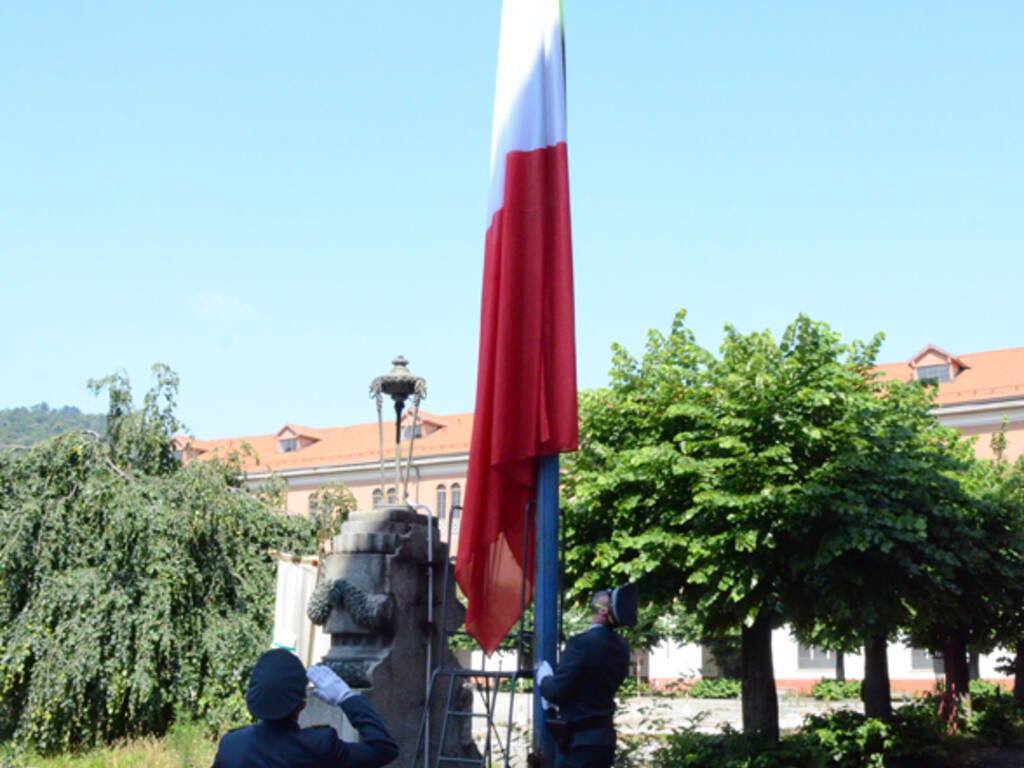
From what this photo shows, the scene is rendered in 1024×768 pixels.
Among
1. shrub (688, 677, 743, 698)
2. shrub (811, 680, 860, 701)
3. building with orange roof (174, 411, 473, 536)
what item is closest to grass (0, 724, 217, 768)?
shrub (811, 680, 860, 701)

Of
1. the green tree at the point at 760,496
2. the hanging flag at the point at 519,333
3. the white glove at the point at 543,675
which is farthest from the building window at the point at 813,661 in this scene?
the white glove at the point at 543,675

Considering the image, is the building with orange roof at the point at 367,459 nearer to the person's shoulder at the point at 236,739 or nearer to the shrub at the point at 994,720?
the shrub at the point at 994,720

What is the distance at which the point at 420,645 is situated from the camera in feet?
25.2

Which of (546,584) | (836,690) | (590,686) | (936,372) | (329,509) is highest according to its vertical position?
(936,372)

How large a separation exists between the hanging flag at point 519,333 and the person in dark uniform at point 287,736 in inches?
118

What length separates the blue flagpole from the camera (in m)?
6.16

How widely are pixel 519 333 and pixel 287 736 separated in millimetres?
3555

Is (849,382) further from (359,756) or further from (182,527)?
(359,756)

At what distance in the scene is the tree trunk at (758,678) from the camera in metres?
13.9

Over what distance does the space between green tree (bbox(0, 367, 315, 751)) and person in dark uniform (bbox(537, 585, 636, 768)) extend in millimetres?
9085

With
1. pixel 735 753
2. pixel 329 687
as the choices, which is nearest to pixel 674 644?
pixel 735 753

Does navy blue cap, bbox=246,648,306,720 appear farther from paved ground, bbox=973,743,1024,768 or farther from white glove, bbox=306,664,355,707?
paved ground, bbox=973,743,1024,768

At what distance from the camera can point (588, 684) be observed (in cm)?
567

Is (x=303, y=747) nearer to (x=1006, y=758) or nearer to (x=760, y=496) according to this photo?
(x=760, y=496)
